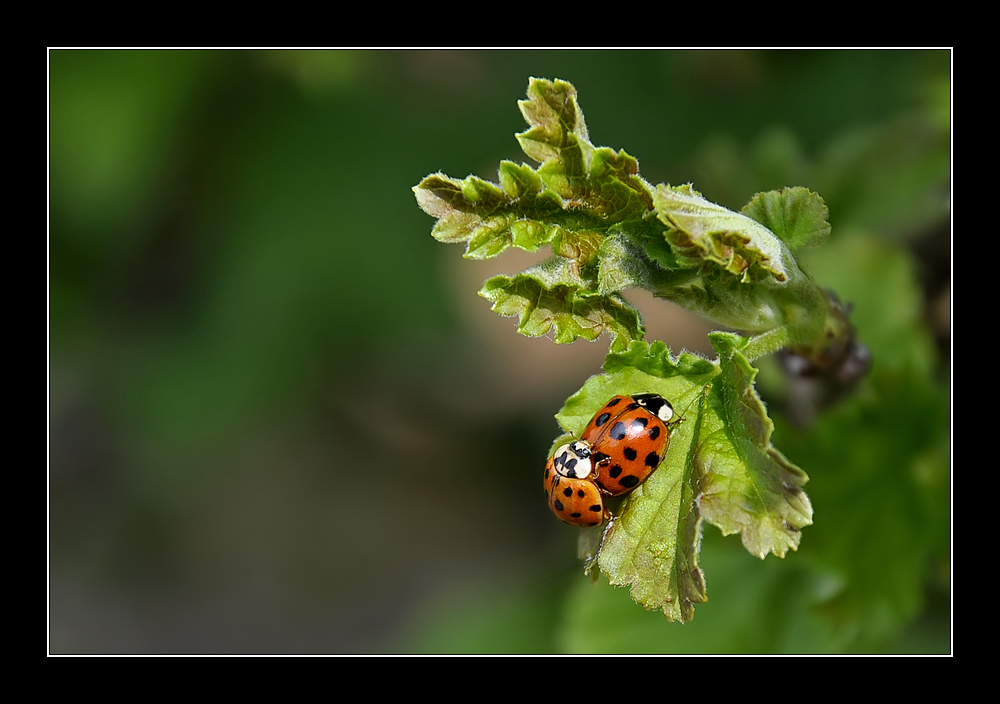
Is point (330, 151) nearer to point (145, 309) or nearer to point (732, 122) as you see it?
point (145, 309)

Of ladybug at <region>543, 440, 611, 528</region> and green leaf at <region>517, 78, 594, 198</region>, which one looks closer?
green leaf at <region>517, 78, 594, 198</region>

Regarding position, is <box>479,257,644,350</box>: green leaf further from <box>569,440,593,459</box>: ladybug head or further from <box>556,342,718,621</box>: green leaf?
<box>569,440,593,459</box>: ladybug head

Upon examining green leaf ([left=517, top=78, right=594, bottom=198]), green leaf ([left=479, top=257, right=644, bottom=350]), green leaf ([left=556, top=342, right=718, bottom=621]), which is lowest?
green leaf ([left=556, top=342, right=718, bottom=621])

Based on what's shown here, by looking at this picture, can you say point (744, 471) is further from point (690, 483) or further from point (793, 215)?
point (793, 215)

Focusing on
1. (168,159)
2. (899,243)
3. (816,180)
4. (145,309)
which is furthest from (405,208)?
(899,243)

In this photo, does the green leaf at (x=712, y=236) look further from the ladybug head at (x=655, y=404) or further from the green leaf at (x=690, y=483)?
the ladybug head at (x=655, y=404)

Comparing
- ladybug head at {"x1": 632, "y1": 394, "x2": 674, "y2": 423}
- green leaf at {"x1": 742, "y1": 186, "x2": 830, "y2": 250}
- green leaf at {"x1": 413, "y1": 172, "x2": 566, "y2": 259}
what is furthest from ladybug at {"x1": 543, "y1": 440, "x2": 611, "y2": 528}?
green leaf at {"x1": 742, "y1": 186, "x2": 830, "y2": 250}

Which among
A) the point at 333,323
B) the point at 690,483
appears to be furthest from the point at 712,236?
the point at 333,323
